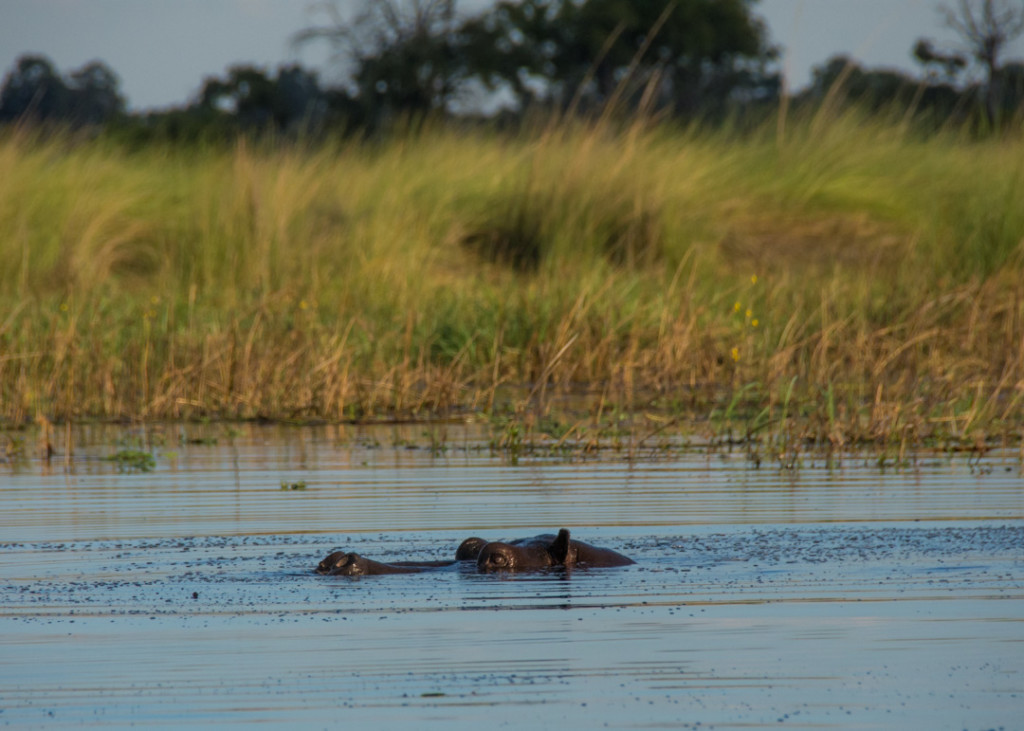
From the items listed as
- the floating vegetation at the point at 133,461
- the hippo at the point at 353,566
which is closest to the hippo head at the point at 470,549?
Answer: the hippo at the point at 353,566

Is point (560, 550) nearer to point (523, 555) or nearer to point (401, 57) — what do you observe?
point (523, 555)

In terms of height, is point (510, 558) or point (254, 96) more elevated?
point (254, 96)

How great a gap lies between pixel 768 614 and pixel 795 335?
18.3ft

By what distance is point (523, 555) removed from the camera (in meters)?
5.07

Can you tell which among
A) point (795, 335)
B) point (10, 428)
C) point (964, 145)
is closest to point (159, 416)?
point (10, 428)

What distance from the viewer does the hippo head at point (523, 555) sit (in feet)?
16.3

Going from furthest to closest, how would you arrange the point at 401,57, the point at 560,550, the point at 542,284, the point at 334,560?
the point at 401,57
the point at 542,284
the point at 560,550
the point at 334,560

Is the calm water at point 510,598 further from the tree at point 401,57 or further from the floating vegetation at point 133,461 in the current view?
the tree at point 401,57

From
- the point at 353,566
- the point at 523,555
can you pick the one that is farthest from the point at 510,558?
the point at 353,566

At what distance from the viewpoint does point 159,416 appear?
902 cm

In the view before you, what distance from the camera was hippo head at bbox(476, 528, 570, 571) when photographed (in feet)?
16.3

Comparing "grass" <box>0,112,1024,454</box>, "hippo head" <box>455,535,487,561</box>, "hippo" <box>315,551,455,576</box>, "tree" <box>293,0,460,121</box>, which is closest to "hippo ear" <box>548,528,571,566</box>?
"hippo head" <box>455,535,487,561</box>

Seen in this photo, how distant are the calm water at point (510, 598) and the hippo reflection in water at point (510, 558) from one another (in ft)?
0.16

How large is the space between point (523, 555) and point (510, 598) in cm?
42
